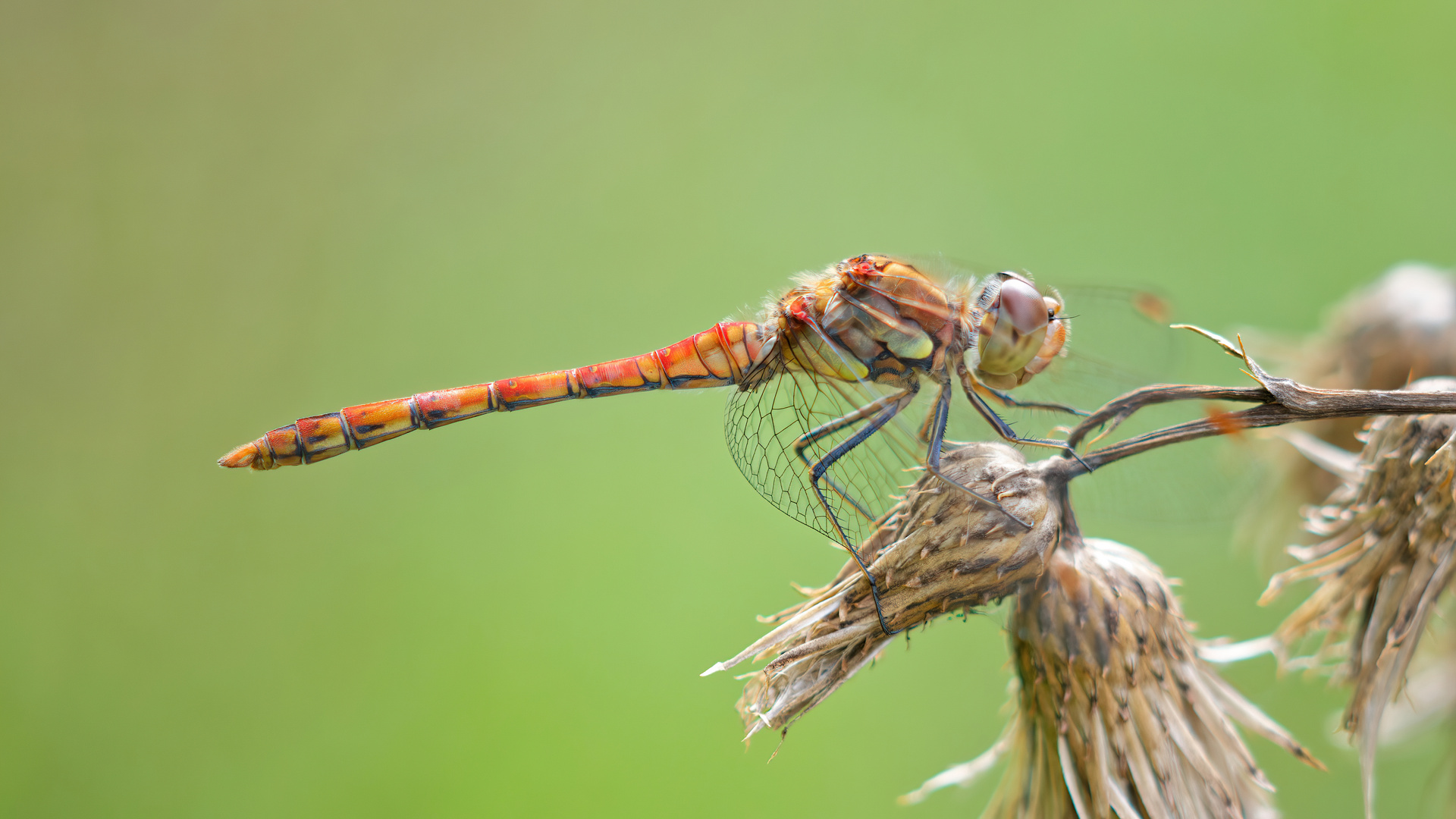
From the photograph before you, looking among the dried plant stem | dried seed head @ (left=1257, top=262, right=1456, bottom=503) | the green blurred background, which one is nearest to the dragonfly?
the dried plant stem

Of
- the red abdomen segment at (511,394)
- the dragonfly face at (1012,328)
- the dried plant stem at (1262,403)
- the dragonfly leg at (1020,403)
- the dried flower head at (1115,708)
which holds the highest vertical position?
the red abdomen segment at (511,394)

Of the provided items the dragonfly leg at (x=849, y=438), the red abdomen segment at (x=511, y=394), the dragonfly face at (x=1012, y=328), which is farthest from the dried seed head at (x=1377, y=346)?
the red abdomen segment at (x=511, y=394)

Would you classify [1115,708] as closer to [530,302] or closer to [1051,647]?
[1051,647]

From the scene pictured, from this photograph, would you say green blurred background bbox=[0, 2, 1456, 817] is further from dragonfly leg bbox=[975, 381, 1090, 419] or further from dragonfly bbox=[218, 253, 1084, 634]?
dragonfly leg bbox=[975, 381, 1090, 419]

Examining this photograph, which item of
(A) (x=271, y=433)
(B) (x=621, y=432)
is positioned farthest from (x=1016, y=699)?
(B) (x=621, y=432)

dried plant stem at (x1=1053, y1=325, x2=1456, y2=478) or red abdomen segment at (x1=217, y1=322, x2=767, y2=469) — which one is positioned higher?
red abdomen segment at (x1=217, y1=322, x2=767, y2=469)

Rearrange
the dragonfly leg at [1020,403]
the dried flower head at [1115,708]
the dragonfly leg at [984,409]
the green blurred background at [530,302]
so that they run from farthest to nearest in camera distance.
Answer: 1. the green blurred background at [530,302]
2. the dragonfly leg at [1020,403]
3. the dragonfly leg at [984,409]
4. the dried flower head at [1115,708]

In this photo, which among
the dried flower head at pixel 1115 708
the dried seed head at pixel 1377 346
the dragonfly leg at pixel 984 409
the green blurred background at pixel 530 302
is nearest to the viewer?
the dried flower head at pixel 1115 708

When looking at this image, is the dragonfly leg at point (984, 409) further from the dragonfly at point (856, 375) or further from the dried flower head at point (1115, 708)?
the dried flower head at point (1115, 708)

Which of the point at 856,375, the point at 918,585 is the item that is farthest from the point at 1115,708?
the point at 856,375
